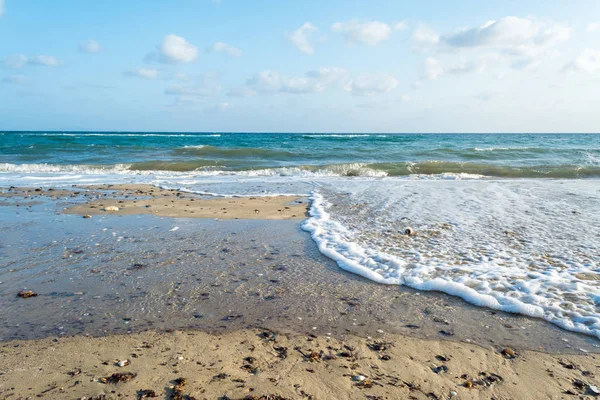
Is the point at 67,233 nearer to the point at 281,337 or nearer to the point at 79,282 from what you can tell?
the point at 79,282

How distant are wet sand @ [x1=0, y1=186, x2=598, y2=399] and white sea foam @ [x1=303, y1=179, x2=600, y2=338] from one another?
0.28 metres

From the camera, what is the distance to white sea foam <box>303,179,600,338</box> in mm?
3588

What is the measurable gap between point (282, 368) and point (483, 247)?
3673 millimetres

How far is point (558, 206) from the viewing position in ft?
26.6

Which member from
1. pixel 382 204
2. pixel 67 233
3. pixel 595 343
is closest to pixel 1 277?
pixel 67 233

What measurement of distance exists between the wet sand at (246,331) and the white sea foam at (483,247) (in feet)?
0.93

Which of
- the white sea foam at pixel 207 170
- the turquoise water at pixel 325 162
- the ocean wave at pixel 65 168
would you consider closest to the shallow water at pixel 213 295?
the white sea foam at pixel 207 170

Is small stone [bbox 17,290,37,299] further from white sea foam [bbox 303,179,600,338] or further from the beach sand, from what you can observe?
white sea foam [bbox 303,179,600,338]

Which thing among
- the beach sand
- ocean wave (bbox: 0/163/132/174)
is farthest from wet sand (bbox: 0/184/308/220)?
ocean wave (bbox: 0/163/132/174)

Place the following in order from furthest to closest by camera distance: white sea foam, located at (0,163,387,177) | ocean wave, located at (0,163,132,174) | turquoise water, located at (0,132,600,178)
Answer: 1. turquoise water, located at (0,132,600,178)
2. ocean wave, located at (0,163,132,174)
3. white sea foam, located at (0,163,387,177)

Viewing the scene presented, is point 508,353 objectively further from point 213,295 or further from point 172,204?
point 172,204

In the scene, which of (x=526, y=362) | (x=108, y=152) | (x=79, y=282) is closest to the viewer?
(x=526, y=362)

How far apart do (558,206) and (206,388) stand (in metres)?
8.32

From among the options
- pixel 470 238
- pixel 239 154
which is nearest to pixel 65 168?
pixel 239 154
